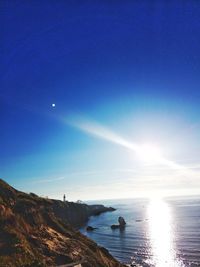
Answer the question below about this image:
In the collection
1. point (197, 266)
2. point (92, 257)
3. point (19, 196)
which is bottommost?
point (197, 266)

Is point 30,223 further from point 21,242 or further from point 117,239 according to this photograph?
point 117,239

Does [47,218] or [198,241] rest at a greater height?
[47,218]

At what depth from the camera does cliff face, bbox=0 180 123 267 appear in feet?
90.0

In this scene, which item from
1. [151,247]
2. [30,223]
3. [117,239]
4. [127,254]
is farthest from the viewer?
[117,239]

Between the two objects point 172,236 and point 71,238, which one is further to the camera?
point 172,236

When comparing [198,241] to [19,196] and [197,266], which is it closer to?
[197,266]

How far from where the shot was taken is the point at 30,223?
3584 centimetres

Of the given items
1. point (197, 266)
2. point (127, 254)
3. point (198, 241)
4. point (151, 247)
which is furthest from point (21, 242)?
point (198, 241)

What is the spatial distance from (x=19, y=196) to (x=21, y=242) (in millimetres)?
12404

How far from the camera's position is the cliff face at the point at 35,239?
27422 mm

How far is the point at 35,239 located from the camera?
32.2 m

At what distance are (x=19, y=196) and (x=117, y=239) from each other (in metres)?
68.0

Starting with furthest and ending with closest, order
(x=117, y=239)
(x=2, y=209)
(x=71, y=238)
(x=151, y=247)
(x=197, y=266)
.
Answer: (x=117, y=239)
(x=151, y=247)
(x=197, y=266)
(x=71, y=238)
(x=2, y=209)

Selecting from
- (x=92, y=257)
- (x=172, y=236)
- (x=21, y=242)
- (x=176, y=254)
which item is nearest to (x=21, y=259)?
(x=21, y=242)
